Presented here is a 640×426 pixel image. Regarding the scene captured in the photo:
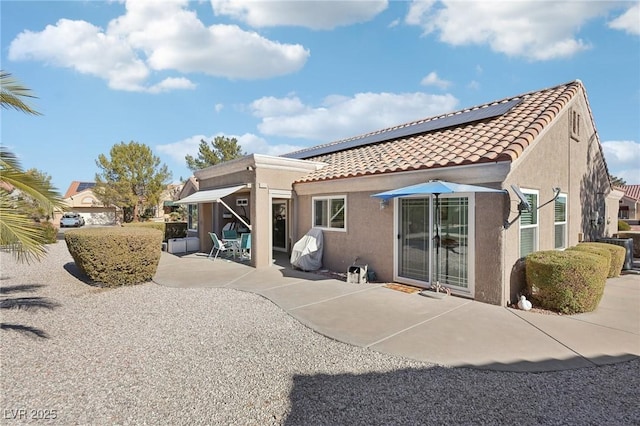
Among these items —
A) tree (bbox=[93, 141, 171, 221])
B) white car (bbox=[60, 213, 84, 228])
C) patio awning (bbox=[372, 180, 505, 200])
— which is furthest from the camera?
white car (bbox=[60, 213, 84, 228])

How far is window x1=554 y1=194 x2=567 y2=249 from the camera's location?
1314cm

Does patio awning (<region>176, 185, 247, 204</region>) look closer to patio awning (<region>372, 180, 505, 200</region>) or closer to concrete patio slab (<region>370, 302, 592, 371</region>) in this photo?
patio awning (<region>372, 180, 505, 200</region>)

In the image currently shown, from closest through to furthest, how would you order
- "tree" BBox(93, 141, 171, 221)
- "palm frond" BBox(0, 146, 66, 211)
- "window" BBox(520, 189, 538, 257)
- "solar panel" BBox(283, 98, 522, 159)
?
"palm frond" BBox(0, 146, 66, 211)
"window" BBox(520, 189, 538, 257)
"solar panel" BBox(283, 98, 522, 159)
"tree" BBox(93, 141, 171, 221)

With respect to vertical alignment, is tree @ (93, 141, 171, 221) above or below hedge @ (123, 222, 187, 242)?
above

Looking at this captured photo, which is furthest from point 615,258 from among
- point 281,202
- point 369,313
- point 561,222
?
point 281,202

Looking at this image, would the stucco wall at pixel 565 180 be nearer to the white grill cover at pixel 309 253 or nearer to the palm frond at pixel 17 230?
the white grill cover at pixel 309 253

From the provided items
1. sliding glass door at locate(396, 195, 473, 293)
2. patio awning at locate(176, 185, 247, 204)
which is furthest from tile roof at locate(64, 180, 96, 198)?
sliding glass door at locate(396, 195, 473, 293)

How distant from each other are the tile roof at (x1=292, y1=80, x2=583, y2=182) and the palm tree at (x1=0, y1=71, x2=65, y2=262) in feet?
32.9

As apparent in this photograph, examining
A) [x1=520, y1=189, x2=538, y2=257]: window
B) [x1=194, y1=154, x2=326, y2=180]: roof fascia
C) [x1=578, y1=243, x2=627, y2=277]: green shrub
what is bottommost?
[x1=578, y1=243, x2=627, y2=277]: green shrub

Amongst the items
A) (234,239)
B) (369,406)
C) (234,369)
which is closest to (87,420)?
(234,369)

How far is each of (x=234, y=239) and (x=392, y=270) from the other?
33.3ft

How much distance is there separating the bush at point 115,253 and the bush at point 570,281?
13.7 m

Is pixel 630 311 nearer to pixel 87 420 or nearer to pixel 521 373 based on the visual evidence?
pixel 521 373

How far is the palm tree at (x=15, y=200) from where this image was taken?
636 centimetres
